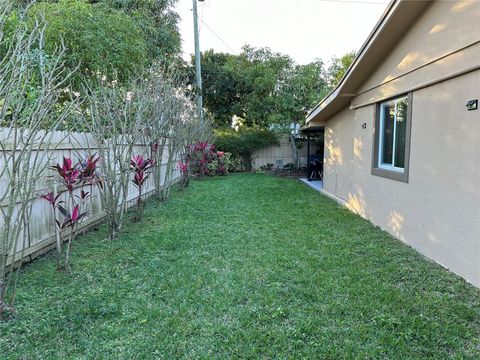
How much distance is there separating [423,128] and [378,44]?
1.80 metres

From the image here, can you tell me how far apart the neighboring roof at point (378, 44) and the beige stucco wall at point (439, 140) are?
0.13 m

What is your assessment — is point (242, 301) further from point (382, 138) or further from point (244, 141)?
point (244, 141)

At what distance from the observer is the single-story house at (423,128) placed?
3.64m

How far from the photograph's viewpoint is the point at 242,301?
10.5ft

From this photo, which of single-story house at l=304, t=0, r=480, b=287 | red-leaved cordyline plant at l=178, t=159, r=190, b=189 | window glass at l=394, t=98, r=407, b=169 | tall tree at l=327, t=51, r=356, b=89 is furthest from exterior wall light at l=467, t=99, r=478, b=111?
tall tree at l=327, t=51, r=356, b=89

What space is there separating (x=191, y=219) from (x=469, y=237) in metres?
4.55

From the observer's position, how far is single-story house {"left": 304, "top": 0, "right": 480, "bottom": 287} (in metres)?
3.64

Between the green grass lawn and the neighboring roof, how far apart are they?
3110 mm

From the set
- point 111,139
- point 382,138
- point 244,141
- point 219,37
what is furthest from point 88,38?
point 219,37

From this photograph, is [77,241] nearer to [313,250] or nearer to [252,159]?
[313,250]

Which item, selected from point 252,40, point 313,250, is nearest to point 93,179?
point 313,250

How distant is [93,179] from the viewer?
16.0 ft

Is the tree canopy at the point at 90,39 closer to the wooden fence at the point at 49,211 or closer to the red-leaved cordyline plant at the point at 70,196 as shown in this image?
the wooden fence at the point at 49,211

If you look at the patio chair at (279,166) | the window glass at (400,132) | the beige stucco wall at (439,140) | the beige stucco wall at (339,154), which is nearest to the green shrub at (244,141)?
the patio chair at (279,166)
